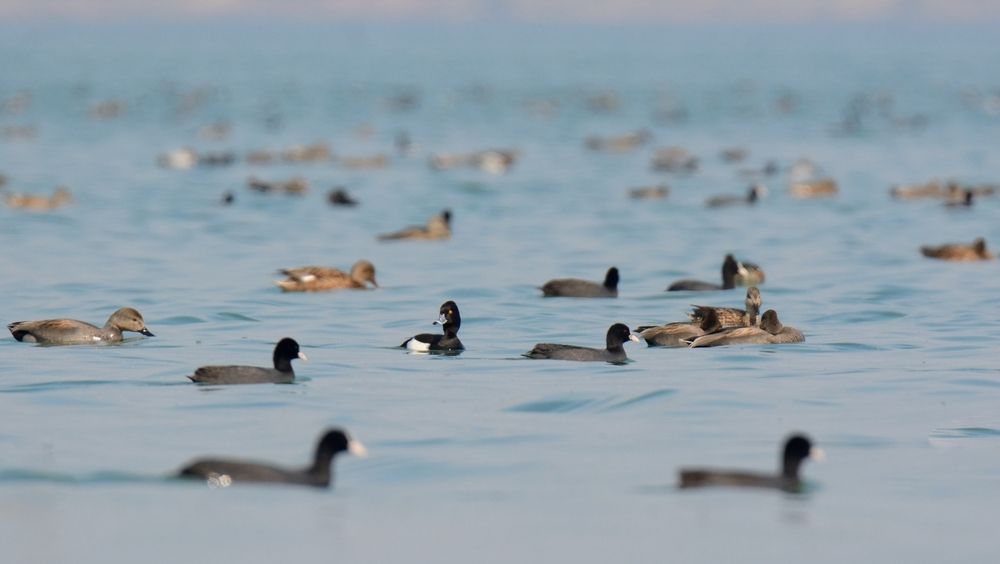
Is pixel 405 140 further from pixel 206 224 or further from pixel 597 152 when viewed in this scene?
pixel 206 224

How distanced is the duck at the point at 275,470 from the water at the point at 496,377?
0.40 feet

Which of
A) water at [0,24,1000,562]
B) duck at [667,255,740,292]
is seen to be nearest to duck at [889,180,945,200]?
water at [0,24,1000,562]

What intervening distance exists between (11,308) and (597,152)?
1597 inches

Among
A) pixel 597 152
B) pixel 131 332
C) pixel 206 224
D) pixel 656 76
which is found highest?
pixel 656 76

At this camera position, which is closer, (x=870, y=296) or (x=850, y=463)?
(x=850, y=463)

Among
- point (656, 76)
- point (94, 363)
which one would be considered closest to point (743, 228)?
point (94, 363)

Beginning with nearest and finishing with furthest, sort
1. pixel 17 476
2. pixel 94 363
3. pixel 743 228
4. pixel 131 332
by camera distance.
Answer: pixel 17 476, pixel 94 363, pixel 131 332, pixel 743 228

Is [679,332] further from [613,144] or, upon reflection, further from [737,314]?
[613,144]

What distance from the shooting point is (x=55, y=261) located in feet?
105

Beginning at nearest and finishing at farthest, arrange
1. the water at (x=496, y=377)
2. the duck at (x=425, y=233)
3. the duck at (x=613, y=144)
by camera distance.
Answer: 1. the water at (x=496, y=377)
2. the duck at (x=425, y=233)
3. the duck at (x=613, y=144)

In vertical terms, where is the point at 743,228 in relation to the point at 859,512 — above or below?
above

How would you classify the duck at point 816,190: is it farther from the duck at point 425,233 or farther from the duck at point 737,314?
the duck at point 737,314

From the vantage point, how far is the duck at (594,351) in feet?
66.2

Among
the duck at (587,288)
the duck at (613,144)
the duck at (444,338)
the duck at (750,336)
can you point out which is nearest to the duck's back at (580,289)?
the duck at (587,288)
